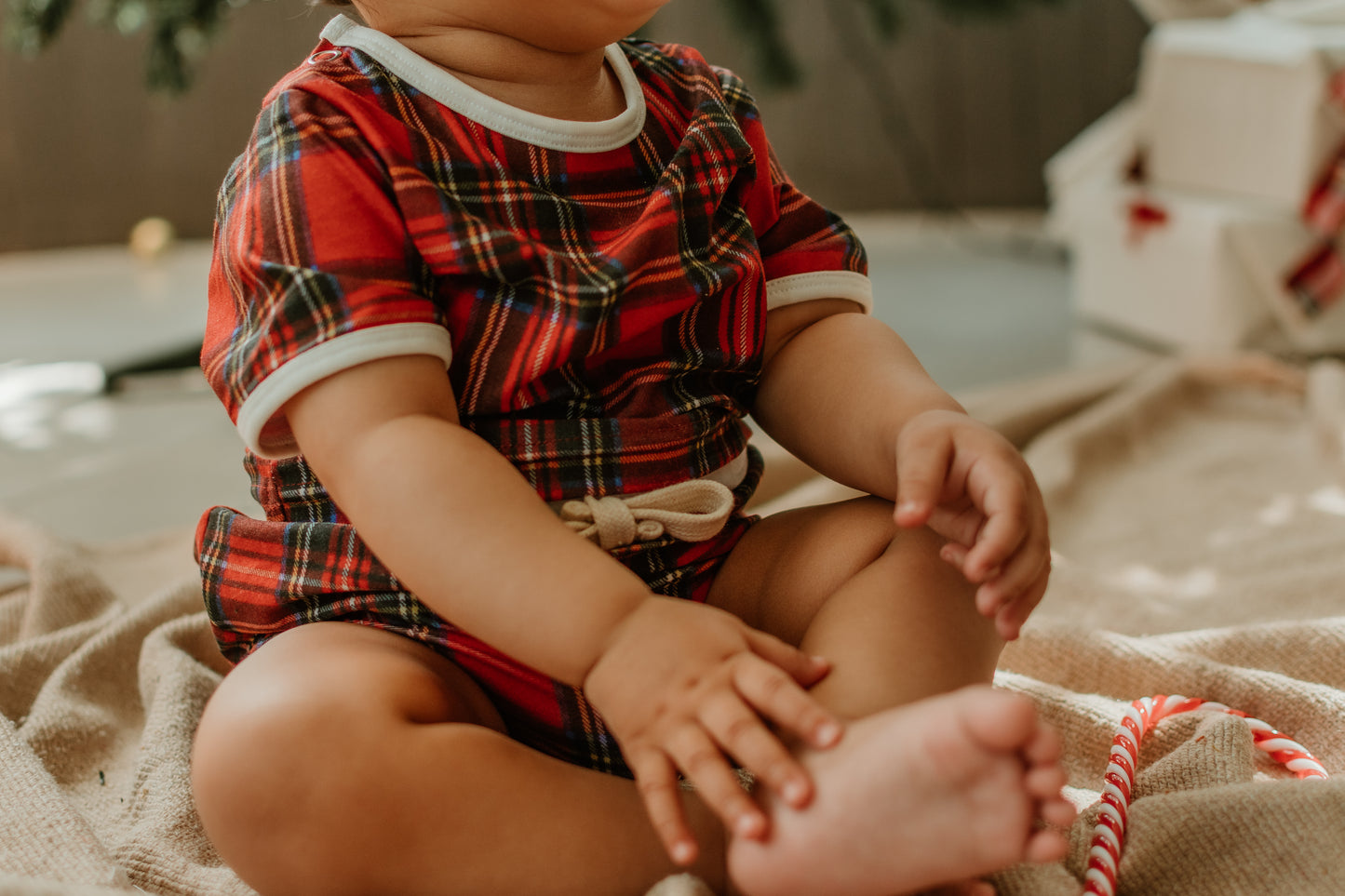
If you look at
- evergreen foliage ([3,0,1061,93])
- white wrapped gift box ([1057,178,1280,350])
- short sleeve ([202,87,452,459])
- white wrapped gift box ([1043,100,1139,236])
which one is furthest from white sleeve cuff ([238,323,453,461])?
white wrapped gift box ([1043,100,1139,236])

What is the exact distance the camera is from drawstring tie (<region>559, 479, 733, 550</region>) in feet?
1.70

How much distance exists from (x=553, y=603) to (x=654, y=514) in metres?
0.11

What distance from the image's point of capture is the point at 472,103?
527 millimetres

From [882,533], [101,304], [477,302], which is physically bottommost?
[101,304]

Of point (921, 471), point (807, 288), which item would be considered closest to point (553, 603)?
point (921, 471)

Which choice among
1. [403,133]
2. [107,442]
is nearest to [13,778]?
[403,133]

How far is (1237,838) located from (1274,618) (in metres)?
0.33

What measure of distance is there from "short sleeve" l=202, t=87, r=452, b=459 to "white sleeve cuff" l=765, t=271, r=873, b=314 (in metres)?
0.19

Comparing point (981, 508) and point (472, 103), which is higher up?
point (472, 103)

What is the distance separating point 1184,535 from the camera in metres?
0.92

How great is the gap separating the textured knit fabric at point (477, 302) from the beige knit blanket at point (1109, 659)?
0.33ft

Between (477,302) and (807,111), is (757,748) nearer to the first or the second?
(477,302)

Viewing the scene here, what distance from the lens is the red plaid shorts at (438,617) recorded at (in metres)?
0.51

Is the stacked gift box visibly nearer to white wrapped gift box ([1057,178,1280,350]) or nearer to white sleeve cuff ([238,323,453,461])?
white wrapped gift box ([1057,178,1280,350])
